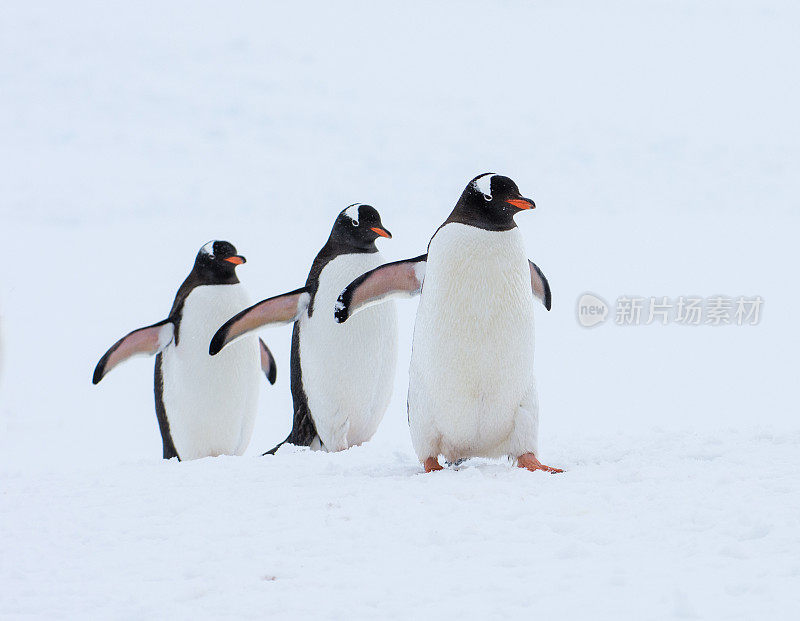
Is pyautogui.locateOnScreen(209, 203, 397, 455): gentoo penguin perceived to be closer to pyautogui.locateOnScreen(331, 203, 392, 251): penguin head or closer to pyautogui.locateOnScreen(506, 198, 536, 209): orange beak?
pyautogui.locateOnScreen(331, 203, 392, 251): penguin head

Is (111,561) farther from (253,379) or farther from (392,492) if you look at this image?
(253,379)

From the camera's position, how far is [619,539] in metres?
2.20

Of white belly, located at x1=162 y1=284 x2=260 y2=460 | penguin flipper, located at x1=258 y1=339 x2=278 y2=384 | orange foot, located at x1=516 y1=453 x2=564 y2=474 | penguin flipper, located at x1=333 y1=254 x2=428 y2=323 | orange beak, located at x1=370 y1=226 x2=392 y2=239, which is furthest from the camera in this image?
penguin flipper, located at x1=258 y1=339 x2=278 y2=384

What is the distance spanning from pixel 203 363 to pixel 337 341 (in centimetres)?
83

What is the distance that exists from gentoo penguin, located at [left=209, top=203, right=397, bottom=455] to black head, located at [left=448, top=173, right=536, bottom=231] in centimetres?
116

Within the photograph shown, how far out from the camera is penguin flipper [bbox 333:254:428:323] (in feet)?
11.4

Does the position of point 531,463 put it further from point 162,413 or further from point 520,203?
point 162,413

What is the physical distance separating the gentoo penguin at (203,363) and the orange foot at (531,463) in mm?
2076

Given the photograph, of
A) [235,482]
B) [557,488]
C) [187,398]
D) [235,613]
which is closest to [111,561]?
[235,613]

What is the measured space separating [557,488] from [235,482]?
1.14m

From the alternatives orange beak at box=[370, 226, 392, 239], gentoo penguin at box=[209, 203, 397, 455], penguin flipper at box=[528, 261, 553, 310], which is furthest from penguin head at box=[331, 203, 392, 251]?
penguin flipper at box=[528, 261, 553, 310]

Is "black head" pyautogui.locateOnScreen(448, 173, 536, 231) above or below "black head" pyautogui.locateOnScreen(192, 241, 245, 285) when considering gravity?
above

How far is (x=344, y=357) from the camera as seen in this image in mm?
4332

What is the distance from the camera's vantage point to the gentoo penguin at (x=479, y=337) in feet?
10.2
